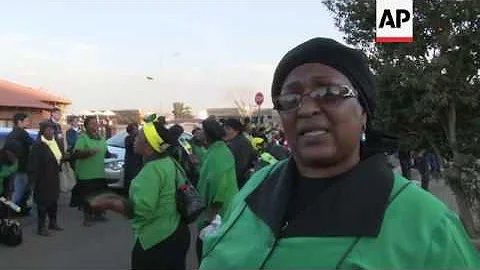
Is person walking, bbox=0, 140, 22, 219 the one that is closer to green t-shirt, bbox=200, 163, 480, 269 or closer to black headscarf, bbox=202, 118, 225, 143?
black headscarf, bbox=202, 118, 225, 143

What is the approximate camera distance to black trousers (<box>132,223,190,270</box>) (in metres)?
4.50

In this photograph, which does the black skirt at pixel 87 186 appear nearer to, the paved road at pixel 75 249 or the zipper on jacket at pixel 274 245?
the paved road at pixel 75 249

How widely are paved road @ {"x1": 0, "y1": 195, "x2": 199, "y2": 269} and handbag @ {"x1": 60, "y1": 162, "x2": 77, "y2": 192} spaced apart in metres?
0.82

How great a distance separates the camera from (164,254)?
453cm

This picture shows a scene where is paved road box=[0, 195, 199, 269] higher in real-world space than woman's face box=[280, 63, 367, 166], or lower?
lower

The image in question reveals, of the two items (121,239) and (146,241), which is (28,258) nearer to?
(121,239)

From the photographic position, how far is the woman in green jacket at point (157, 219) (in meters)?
4.45

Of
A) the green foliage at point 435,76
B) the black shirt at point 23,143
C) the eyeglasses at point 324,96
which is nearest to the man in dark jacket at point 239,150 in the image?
the green foliage at point 435,76

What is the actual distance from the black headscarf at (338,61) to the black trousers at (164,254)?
2.93m

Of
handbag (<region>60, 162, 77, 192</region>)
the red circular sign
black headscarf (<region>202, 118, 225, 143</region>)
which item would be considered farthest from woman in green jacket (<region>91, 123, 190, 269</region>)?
the red circular sign

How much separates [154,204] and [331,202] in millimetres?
2973

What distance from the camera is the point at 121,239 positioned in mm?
9250

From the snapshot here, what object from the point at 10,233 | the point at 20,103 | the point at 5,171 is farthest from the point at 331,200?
the point at 20,103

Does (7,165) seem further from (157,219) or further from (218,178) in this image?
(157,219)
